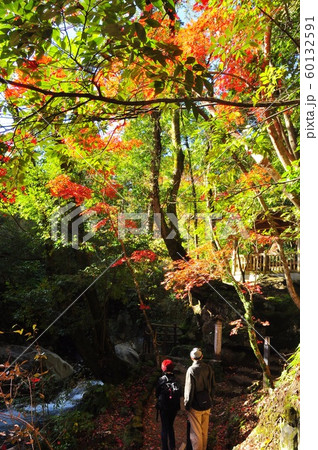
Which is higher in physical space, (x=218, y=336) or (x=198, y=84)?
(x=198, y=84)

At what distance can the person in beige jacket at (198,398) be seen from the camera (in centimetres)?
404

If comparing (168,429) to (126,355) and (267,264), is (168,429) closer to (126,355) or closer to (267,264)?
(126,355)

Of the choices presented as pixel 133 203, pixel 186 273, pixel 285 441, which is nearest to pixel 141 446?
pixel 285 441

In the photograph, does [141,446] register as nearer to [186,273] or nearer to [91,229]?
[186,273]

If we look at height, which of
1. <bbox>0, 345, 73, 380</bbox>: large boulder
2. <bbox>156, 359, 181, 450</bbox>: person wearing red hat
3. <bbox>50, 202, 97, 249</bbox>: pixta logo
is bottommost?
<bbox>0, 345, 73, 380</bbox>: large boulder

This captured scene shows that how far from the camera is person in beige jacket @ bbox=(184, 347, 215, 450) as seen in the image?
4.04 metres

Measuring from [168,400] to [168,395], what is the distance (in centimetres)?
8

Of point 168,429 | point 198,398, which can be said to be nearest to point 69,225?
point 168,429

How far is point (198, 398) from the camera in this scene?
4.05 meters

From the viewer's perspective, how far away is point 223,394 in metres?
7.59

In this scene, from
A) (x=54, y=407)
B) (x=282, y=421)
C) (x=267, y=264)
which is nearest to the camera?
(x=282, y=421)

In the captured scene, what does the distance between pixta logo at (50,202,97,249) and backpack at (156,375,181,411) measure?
4.91 metres

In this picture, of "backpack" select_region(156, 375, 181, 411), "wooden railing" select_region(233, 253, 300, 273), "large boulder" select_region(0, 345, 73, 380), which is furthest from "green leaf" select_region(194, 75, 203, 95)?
"wooden railing" select_region(233, 253, 300, 273)

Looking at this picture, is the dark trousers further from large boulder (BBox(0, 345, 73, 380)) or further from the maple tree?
large boulder (BBox(0, 345, 73, 380))
